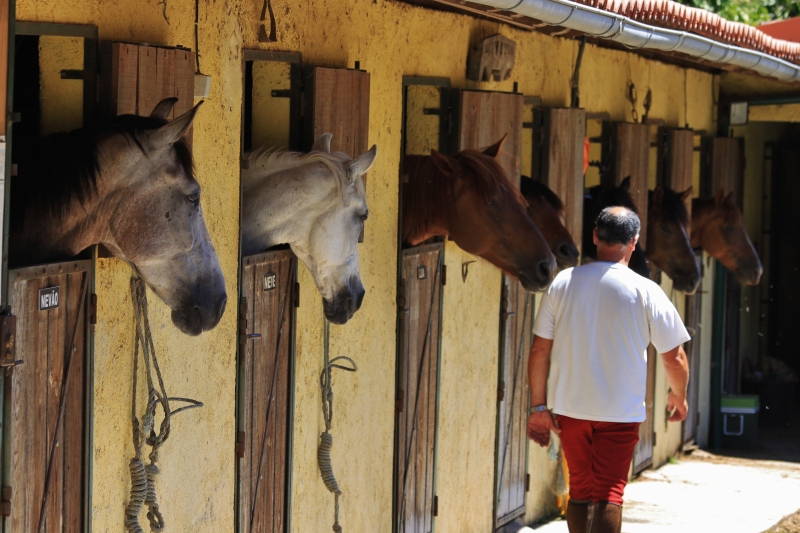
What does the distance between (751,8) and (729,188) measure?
602 cm

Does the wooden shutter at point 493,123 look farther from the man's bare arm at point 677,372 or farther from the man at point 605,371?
the man's bare arm at point 677,372

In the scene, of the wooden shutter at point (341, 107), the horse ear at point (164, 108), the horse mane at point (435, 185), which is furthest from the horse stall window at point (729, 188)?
the horse ear at point (164, 108)

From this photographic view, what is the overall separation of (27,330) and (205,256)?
1.84ft

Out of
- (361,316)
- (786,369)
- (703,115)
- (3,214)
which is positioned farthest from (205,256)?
(786,369)

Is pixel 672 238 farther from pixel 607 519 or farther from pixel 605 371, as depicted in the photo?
pixel 607 519

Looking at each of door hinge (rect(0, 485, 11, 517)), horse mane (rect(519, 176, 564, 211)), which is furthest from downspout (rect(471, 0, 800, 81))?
door hinge (rect(0, 485, 11, 517))

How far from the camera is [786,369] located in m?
11.5

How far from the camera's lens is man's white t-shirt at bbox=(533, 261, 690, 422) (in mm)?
4754

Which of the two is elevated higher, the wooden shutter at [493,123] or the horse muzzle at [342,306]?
the wooden shutter at [493,123]

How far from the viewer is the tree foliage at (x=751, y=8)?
1472cm

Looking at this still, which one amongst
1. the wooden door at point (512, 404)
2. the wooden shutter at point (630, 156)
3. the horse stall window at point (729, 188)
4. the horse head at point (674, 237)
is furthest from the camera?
the horse stall window at point (729, 188)

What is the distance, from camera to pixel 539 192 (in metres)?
6.63

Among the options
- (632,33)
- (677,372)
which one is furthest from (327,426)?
(632,33)

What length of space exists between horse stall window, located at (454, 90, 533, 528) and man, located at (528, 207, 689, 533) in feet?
4.35
